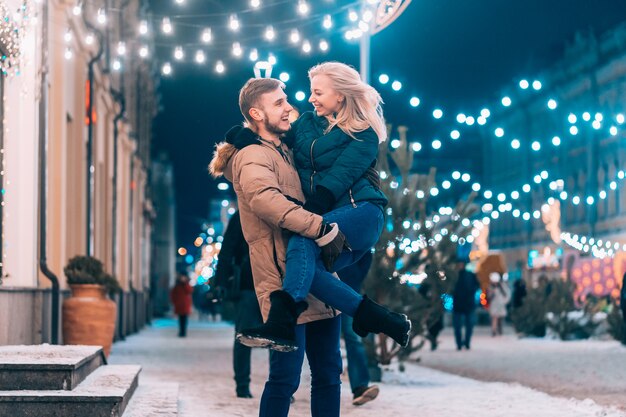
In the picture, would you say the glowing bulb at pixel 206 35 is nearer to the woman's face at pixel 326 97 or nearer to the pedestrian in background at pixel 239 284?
the pedestrian in background at pixel 239 284

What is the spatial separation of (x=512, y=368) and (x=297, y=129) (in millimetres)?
10632

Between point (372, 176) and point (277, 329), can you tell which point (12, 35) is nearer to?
point (372, 176)

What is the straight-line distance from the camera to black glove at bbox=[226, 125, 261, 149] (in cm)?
550

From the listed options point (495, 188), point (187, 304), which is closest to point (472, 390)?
point (187, 304)

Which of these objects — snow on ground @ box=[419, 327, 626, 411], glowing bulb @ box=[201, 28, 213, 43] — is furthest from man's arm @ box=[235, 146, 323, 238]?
glowing bulb @ box=[201, 28, 213, 43]

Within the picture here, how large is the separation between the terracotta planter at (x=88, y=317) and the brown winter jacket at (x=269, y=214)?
846cm

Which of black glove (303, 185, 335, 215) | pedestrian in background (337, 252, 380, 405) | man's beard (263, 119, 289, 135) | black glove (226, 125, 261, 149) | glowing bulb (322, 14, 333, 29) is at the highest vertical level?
glowing bulb (322, 14, 333, 29)

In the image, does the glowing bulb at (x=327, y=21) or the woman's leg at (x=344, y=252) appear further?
the glowing bulb at (x=327, y=21)

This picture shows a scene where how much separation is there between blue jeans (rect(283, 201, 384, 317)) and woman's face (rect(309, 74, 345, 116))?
1.78 ft

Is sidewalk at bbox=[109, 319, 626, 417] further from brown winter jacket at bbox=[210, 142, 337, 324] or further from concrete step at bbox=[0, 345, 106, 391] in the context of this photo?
brown winter jacket at bbox=[210, 142, 337, 324]

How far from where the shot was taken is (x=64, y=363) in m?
7.48

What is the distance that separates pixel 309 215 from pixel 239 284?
12.5 feet

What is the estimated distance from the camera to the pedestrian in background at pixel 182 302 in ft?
94.0

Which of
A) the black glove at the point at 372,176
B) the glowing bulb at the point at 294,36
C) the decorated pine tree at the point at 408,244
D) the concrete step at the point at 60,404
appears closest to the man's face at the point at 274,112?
the black glove at the point at 372,176
